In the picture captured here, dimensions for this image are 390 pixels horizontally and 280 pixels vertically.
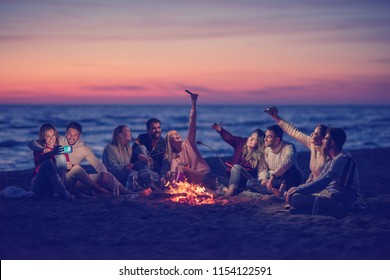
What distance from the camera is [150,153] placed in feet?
36.6

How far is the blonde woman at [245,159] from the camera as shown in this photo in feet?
34.3

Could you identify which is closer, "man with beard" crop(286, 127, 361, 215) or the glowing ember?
"man with beard" crop(286, 127, 361, 215)

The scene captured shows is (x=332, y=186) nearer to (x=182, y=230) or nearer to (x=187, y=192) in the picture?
(x=182, y=230)

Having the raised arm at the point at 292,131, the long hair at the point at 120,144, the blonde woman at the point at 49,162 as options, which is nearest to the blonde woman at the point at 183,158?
the long hair at the point at 120,144

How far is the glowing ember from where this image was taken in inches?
414

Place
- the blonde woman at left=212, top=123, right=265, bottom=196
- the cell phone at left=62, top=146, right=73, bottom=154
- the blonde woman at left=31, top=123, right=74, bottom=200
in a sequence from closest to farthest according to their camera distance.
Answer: the cell phone at left=62, top=146, right=73, bottom=154 → the blonde woman at left=31, top=123, right=74, bottom=200 → the blonde woman at left=212, top=123, right=265, bottom=196

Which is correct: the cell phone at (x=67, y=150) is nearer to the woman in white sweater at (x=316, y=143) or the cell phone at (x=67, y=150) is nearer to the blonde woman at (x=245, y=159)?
the blonde woman at (x=245, y=159)

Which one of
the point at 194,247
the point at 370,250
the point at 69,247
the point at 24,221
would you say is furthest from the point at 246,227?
the point at 24,221

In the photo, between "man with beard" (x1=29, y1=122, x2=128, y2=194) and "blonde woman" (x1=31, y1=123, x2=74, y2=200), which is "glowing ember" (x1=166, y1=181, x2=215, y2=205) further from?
"blonde woman" (x1=31, y1=123, x2=74, y2=200)

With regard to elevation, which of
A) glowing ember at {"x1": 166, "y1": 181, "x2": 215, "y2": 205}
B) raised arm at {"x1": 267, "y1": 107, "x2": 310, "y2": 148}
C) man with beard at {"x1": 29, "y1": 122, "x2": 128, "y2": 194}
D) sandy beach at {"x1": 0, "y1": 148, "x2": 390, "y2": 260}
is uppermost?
raised arm at {"x1": 267, "y1": 107, "x2": 310, "y2": 148}

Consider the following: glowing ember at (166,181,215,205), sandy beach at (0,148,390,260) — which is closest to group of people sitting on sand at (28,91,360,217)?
glowing ember at (166,181,215,205)

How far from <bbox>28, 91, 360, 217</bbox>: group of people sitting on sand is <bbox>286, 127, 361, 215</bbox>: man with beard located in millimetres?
17

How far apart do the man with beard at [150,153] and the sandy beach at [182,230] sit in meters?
0.54
